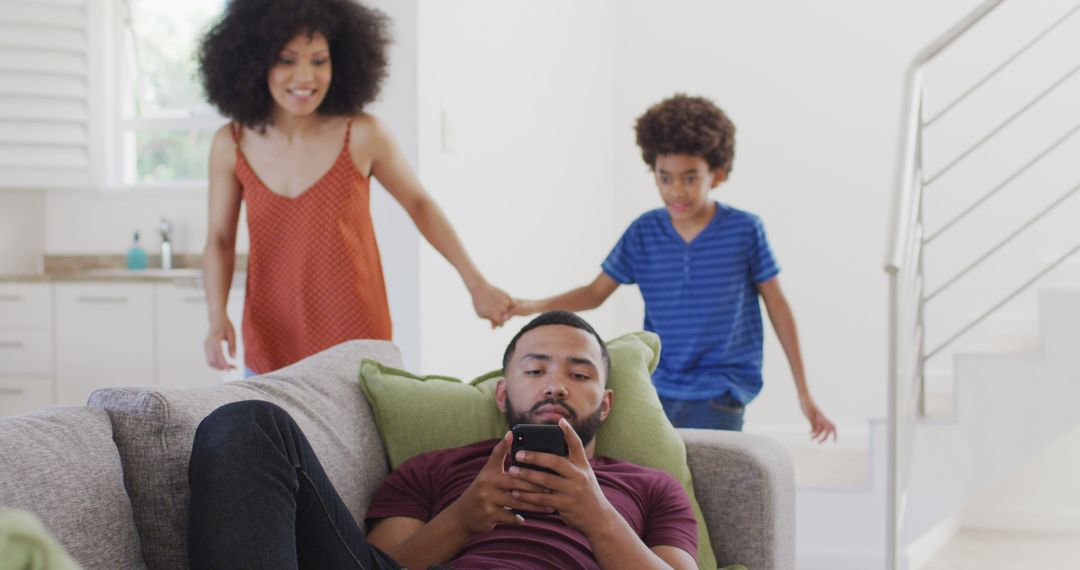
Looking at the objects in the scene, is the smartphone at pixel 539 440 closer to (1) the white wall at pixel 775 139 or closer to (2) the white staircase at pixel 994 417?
(2) the white staircase at pixel 994 417

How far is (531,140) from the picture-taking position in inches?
168

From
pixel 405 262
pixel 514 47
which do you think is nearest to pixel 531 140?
pixel 514 47

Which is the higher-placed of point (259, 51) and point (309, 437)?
point (259, 51)

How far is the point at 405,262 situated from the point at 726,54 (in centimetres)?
245

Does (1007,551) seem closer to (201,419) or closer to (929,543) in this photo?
(929,543)

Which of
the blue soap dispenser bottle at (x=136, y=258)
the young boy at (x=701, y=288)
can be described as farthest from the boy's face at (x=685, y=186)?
the blue soap dispenser bottle at (x=136, y=258)

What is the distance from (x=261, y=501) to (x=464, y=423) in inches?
28.8

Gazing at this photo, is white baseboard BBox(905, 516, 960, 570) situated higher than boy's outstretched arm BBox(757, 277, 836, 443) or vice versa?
boy's outstretched arm BBox(757, 277, 836, 443)

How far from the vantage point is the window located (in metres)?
5.28

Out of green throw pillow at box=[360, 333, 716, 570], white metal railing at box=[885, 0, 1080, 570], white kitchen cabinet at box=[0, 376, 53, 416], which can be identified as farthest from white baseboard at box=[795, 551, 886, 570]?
white kitchen cabinet at box=[0, 376, 53, 416]

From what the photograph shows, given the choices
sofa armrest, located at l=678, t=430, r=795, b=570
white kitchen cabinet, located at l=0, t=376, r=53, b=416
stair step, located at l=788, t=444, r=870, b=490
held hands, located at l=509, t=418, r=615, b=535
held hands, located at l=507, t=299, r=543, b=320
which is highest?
Answer: held hands, located at l=507, t=299, r=543, b=320

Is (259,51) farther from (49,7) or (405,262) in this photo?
A: (49,7)

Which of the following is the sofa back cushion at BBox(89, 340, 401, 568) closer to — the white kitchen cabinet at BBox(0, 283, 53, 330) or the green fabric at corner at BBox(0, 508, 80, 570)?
the green fabric at corner at BBox(0, 508, 80, 570)

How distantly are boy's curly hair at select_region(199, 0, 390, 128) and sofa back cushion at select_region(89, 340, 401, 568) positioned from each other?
53 cm
